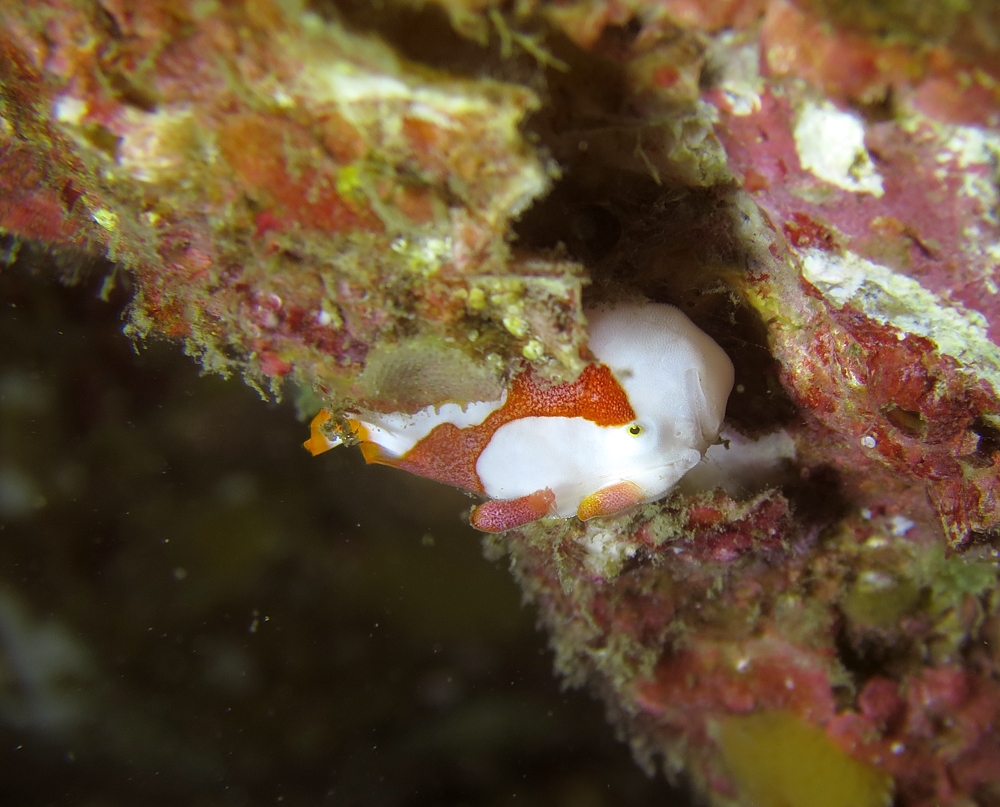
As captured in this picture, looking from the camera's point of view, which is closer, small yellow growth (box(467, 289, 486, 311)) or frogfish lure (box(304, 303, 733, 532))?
small yellow growth (box(467, 289, 486, 311))

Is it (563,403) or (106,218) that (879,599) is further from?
(106,218)

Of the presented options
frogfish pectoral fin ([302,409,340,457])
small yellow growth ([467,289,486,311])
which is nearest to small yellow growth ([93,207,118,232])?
frogfish pectoral fin ([302,409,340,457])

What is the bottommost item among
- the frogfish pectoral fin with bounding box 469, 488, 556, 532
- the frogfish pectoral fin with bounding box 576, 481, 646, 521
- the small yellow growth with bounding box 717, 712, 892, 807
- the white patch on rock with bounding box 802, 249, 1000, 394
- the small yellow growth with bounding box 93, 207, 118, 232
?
the small yellow growth with bounding box 717, 712, 892, 807

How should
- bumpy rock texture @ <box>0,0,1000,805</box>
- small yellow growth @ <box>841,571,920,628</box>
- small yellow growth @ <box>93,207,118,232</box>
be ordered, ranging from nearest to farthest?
bumpy rock texture @ <box>0,0,1000,805</box>
small yellow growth @ <box>93,207,118,232</box>
small yellow growth @ <box>841,571,920,628</box>

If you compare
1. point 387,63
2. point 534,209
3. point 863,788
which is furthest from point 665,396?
point 863,788

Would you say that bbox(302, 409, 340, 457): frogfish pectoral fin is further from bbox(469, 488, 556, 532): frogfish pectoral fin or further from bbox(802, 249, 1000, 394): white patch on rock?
bbox(802, 249, 1000, 394): white patch on rock

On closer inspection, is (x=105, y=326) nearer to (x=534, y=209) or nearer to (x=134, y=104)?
(x=134, y=104)

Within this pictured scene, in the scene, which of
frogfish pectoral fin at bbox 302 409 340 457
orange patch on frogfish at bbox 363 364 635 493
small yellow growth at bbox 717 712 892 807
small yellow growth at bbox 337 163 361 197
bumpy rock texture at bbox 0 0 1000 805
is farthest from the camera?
Result: small yellow growth at bbox 717 712 892 807

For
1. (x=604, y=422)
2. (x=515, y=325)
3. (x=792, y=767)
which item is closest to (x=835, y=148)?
(x=515, y=325)
